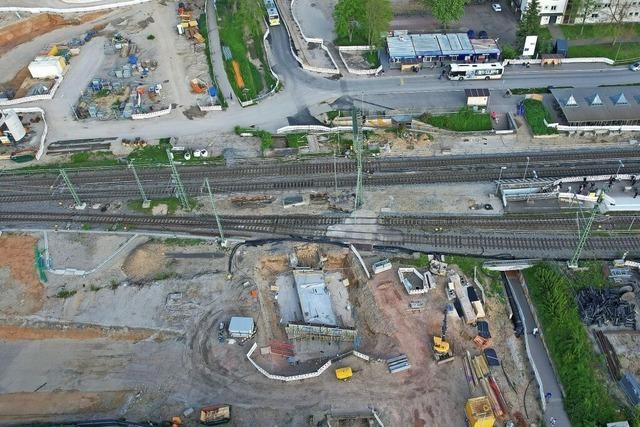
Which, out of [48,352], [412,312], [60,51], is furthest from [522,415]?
[60,51]

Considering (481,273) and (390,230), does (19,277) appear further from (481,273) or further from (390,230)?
(481,273)

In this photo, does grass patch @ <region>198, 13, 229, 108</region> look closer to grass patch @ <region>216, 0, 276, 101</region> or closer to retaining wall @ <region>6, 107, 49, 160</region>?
grass patch @ <region>216, 0, 276, 101</region>

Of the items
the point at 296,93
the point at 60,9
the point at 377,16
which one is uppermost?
the point at 377,16

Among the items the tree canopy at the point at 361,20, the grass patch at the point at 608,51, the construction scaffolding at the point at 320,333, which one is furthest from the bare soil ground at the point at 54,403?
the grass patch at the point at 608,51

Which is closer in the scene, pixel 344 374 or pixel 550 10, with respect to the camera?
pixel 344 374

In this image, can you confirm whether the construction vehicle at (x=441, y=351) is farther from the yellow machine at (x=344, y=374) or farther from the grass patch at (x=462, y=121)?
the grass patch at (x=462, y=121)

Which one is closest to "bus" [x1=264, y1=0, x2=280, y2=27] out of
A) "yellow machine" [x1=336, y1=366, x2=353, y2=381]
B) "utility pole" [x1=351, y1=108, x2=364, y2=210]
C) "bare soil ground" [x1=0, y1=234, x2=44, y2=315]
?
"utility pole" [x1=351, y1=108, x2=364, y2=210]

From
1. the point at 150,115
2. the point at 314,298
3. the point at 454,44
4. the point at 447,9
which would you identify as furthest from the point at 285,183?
the point at 447,9

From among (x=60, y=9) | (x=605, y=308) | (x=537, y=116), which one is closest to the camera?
(x=605, y=308)
